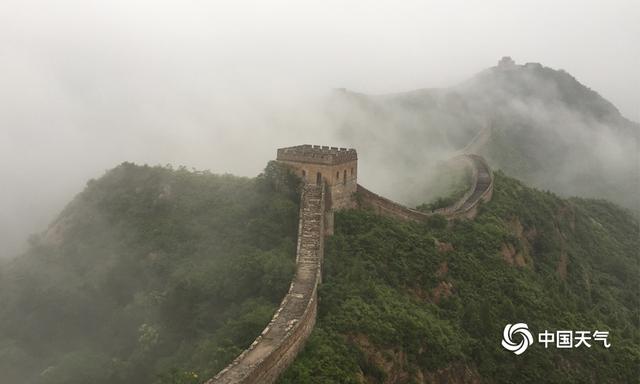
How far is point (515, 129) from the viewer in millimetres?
113000

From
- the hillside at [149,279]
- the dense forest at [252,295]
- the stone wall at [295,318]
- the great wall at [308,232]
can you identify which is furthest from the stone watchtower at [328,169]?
the hillside at [149,279]

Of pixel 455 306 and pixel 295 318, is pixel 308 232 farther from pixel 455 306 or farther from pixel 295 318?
pixel 455 306

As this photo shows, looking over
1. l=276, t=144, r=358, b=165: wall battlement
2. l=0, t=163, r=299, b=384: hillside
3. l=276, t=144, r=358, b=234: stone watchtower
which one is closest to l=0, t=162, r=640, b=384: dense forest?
l=0, t=163, r=299, b=384: hillside

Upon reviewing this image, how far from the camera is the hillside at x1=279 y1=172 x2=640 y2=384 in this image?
1048 inches

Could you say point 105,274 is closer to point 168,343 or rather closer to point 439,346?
point 168,343

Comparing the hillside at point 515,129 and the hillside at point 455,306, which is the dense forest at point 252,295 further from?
the hillside at point 515,129

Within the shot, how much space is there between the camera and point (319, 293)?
28766mm

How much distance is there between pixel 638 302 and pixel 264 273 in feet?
127

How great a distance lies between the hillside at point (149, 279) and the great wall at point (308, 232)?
71 centimetres

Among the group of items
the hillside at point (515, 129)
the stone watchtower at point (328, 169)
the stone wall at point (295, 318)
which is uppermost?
A: the hillside at point (515, 129)

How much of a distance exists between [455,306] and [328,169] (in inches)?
382

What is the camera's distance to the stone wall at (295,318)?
21.3 metres

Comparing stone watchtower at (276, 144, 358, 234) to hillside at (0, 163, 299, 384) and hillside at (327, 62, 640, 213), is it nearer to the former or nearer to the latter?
hillside at (0, 163, 299, 384)

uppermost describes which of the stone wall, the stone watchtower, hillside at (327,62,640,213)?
hillside at (327,62,640,213)
